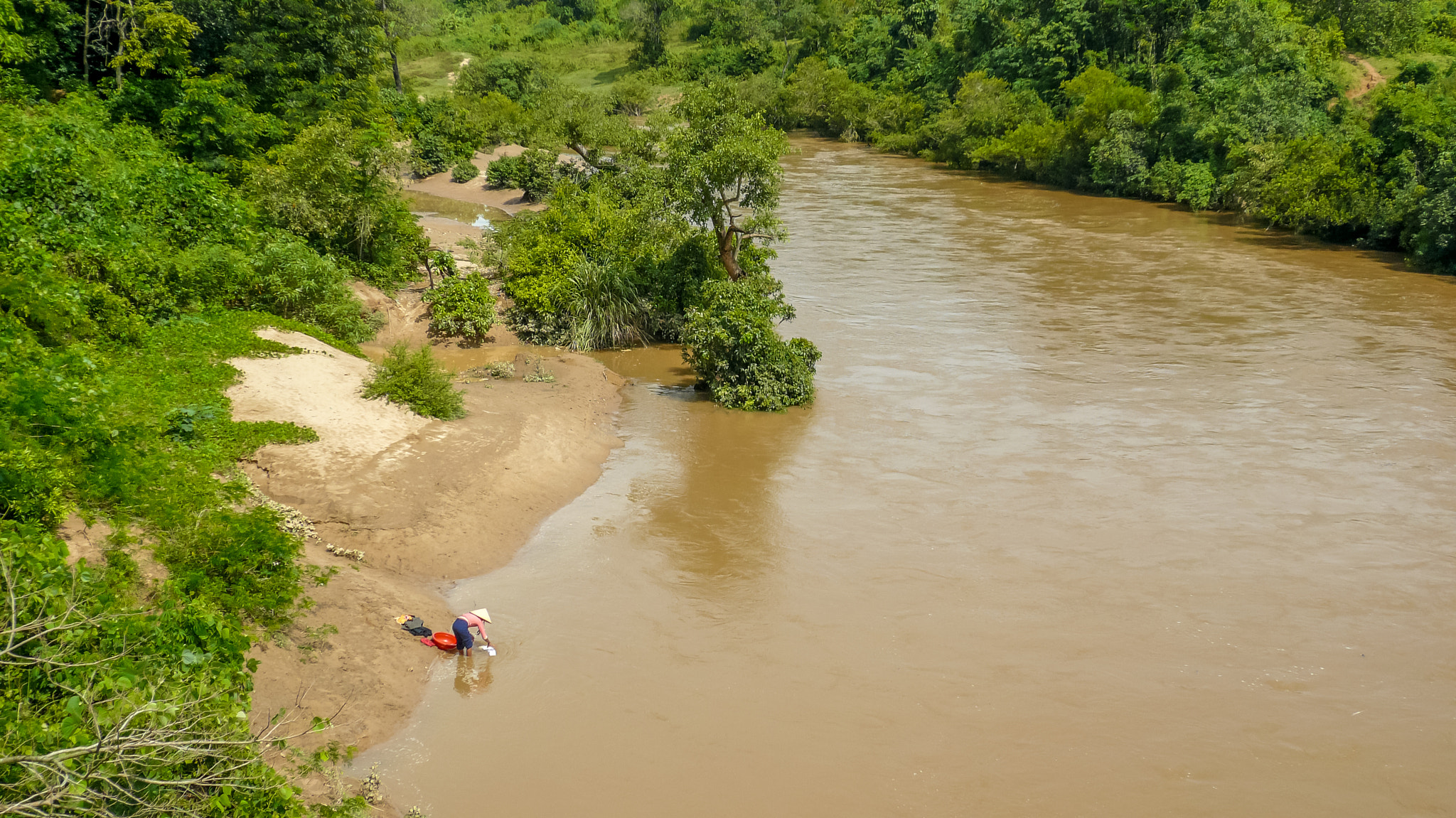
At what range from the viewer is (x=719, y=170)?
18.3 m

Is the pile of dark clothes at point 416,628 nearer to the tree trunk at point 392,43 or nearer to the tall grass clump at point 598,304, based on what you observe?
the tall grass clump at point 598,304

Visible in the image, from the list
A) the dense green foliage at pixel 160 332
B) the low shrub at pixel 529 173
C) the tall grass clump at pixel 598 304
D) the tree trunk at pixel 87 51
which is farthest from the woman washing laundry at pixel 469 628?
the low shrub at pixel 529 173

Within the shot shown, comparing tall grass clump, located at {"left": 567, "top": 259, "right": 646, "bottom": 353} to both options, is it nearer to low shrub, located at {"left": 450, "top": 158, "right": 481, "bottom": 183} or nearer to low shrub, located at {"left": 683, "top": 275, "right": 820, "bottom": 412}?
low shrub, located at {"left": 683, "top": 275, "right": 820, "bottom": 412}

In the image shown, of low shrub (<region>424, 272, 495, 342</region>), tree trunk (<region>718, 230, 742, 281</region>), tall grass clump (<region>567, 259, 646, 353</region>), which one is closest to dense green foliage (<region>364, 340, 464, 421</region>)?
low shrub (<region>424, 272, 495, 342</region>)

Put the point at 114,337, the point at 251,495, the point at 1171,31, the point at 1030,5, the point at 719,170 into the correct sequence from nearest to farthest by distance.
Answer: the point at 251,495 < the point at 114,337 < the point at 719,170 < the point at 1171,31 < the point at 1030,5

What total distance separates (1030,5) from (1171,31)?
10089 mm

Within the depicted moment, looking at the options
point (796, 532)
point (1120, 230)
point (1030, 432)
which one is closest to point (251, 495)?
point (796, 532)

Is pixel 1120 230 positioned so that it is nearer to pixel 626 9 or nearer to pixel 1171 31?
pixel 1171 31

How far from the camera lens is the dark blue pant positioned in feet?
32.6

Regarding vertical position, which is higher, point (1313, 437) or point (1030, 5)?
point (1030, 5)

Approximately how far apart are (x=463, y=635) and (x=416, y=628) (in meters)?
0.54

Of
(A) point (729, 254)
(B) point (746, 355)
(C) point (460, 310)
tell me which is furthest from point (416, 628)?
(A) point (729, 254)

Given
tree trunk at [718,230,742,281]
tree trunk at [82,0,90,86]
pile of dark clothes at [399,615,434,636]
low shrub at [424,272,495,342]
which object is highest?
tree trunk at [82,0,90,86]

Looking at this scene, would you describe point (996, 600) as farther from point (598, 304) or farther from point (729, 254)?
point (598, 304)
